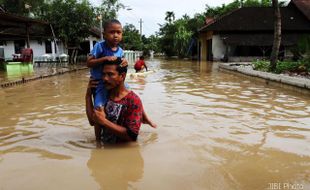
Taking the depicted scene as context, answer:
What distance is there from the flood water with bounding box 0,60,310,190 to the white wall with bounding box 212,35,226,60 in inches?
1142

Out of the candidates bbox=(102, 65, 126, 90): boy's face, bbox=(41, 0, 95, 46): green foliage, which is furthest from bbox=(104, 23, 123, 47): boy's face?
bbox=(41, 0, 95, 46): green foliage

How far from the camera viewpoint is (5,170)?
4.23 metres

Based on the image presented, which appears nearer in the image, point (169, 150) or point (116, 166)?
point (116, 166)

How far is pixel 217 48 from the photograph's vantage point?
123 feet

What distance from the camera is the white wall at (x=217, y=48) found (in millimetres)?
37031

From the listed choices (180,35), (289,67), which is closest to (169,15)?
(180,35)

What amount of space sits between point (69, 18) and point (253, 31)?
1832 cm

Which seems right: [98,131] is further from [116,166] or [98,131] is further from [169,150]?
[169,150]

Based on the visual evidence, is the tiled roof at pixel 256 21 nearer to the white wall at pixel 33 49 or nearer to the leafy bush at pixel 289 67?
the white wall at pixel 33 49

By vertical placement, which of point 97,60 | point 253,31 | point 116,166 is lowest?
point 116,166

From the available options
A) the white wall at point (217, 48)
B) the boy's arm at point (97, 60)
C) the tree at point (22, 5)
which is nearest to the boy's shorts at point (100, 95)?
the boy's arm at point (97, 60)

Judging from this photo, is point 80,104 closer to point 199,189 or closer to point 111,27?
point 111,27

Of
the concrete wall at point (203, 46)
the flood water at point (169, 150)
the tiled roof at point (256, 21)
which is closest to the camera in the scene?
the flood water at point (169, 150)

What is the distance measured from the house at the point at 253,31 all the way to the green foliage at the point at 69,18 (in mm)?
12526
